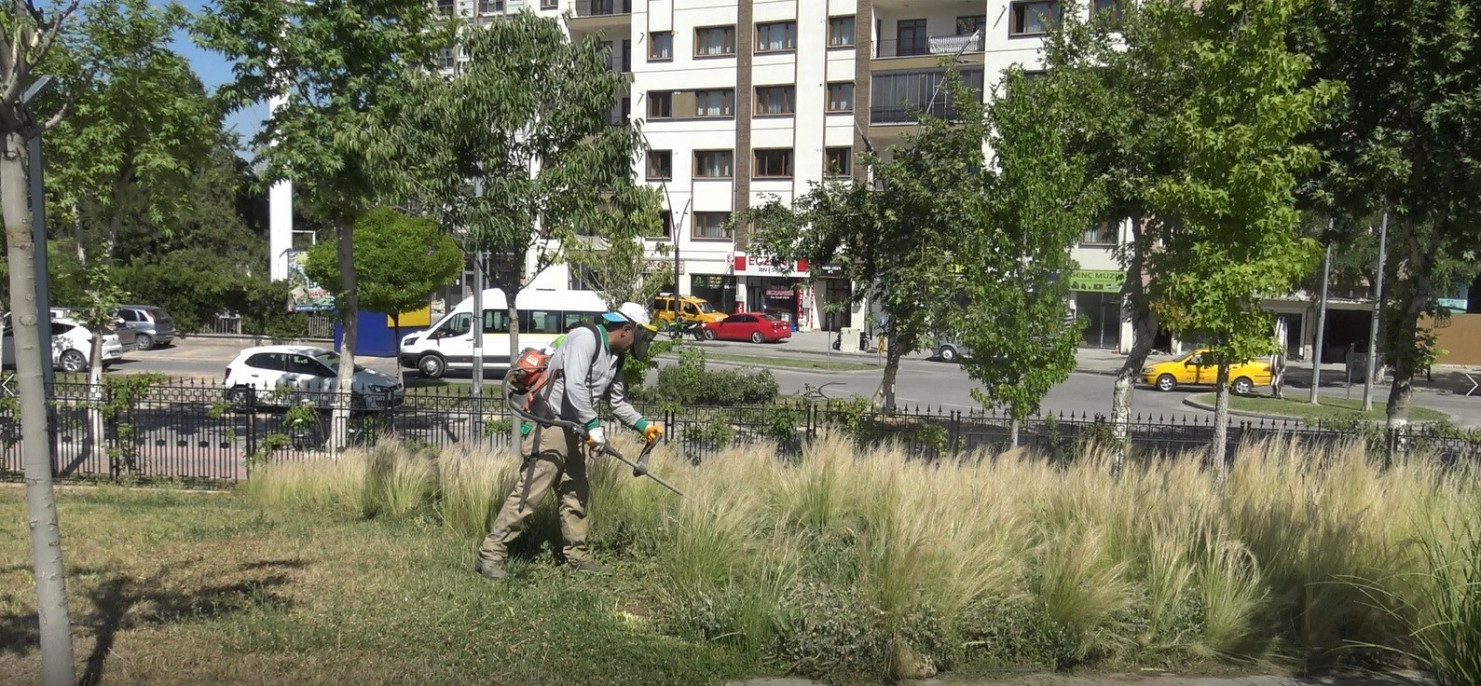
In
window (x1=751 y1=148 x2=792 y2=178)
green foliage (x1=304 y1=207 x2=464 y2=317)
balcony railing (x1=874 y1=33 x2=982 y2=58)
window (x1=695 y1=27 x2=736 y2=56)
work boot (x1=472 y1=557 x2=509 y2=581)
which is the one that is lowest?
work boot (x1=472 y1=557 x2=509 y2=581)

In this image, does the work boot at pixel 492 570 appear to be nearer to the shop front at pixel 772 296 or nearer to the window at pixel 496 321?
the window at pixel 496 321

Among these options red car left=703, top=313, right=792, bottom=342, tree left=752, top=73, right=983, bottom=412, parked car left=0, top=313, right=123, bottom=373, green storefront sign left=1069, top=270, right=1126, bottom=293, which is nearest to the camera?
tree left=752, top=73, right=983, bottom=412

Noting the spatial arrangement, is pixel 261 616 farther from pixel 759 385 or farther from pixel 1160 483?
pixel 759 385

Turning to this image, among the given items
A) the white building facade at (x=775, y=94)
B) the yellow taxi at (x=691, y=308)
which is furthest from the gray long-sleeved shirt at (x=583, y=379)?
the yellow taxi at (x=691, y=308)

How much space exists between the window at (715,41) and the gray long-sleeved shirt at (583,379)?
42.9 meters

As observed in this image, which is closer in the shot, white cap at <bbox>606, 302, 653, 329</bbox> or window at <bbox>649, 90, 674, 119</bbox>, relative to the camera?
white cap at <bbox>606, 302, 653, 329</bbox>

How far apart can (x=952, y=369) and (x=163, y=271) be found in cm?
3028

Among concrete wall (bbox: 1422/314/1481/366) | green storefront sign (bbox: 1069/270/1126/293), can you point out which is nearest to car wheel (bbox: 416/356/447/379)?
green storefront sign (bbox: 1069/270/1126/293)

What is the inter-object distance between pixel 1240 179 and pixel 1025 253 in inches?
85.2

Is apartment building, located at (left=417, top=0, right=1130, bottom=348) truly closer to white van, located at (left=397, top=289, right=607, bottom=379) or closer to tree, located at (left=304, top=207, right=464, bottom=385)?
white van, located at (left=397, top=289, right=607, bottom=379)

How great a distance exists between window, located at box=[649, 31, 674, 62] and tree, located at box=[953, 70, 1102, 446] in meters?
39.1

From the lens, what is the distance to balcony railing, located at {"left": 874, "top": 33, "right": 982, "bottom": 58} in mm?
44219

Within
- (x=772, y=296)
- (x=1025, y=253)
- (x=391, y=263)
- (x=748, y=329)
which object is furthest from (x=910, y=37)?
(x=1025, y=253)

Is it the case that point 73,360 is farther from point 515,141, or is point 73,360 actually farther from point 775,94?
point 775,94
